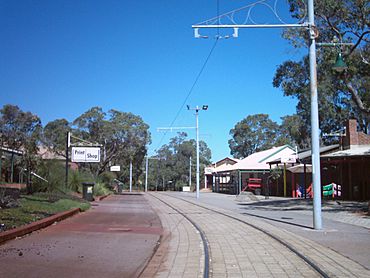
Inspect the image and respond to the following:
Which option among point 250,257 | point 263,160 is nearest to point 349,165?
point 263,160

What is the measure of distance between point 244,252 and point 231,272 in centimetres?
214

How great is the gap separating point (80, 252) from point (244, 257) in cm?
347

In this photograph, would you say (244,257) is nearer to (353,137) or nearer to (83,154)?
(353,137)

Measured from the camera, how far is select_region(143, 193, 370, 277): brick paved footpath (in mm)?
7934

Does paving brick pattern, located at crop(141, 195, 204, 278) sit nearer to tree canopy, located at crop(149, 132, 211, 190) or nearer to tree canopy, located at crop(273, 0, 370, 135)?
tree canopy, located at crop(273, 0, 370, 135)

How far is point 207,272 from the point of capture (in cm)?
785

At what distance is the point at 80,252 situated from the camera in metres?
9.73

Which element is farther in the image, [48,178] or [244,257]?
[48,178]

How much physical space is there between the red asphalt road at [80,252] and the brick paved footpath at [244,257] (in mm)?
487

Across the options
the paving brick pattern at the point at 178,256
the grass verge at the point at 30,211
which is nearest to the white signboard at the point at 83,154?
the grass verge at the point at 30,211

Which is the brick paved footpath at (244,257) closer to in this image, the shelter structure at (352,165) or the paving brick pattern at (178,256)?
the paving brick pattern at (178,256)

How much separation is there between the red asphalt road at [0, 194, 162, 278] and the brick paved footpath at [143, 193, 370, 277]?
0.49m

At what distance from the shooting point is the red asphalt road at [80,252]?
7.88 metres

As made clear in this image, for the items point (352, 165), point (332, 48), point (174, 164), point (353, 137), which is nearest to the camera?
point (332, 48)
